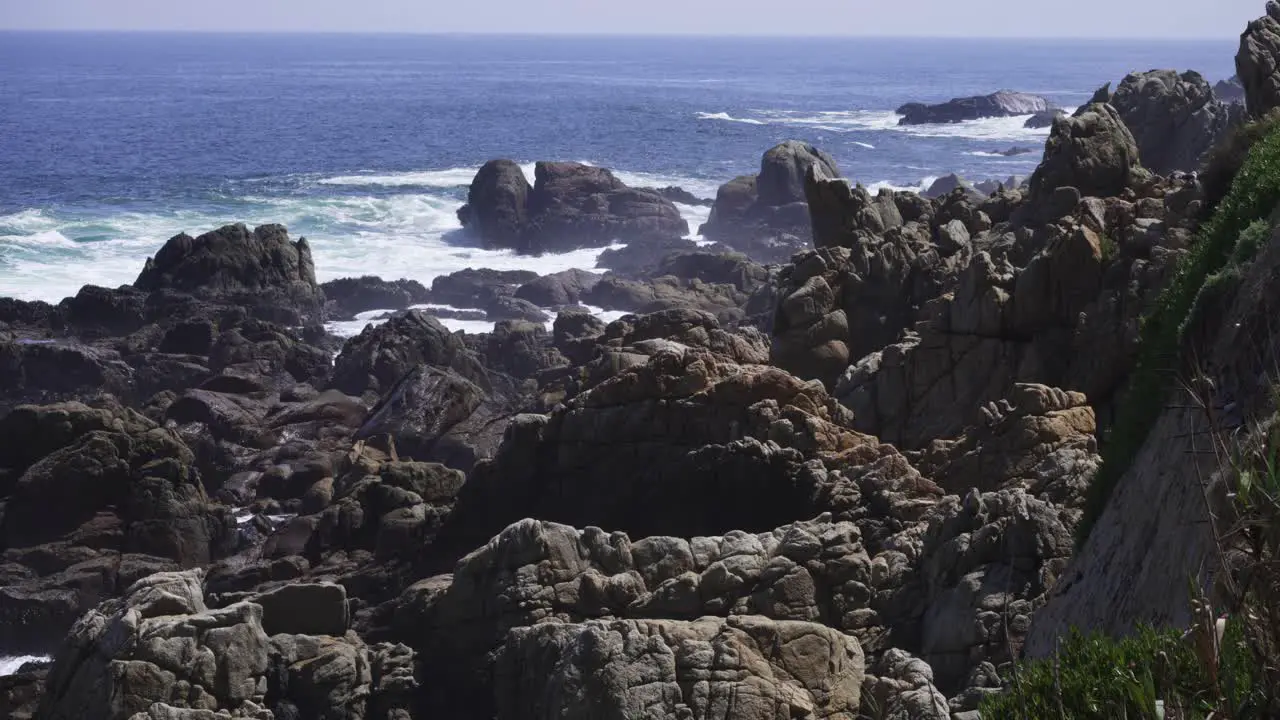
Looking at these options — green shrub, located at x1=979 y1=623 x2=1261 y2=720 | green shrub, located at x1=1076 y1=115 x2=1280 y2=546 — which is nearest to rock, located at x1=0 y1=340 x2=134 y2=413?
green shrub, located at x1=1076 y1=115 x2=1280 y2=546

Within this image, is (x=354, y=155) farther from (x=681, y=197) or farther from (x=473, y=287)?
(x=473, y=287)

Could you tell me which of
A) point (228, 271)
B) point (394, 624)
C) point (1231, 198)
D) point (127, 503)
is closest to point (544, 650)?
point (394, 624)

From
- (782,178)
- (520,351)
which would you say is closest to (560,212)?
(782,178)

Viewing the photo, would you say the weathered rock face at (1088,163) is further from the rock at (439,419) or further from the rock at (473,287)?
the rock at (473,287)

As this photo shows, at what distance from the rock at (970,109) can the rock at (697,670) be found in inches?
5221

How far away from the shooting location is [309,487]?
3722 centimetres

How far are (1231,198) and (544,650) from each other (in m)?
11.8

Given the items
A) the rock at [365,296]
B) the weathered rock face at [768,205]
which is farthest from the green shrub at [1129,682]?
the weathered rock face at [768,205]

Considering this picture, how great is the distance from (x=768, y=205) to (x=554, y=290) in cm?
2107

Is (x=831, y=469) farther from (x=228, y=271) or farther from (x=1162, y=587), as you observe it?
(x=228, y=271)

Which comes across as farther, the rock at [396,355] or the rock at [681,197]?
the rock at [681,197]

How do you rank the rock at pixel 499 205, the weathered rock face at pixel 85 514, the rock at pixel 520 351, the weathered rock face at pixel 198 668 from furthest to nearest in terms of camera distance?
the rock at pixel 499 205 → the rock at pixel 520 351 → the weathered rock face at pixel 85 514 → the weathered rock face at pixel 198 668

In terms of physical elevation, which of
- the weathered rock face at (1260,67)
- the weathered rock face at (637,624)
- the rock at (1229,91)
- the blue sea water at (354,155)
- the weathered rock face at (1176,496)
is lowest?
the blue sea water at (354,155)

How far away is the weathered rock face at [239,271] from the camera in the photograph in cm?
5569
